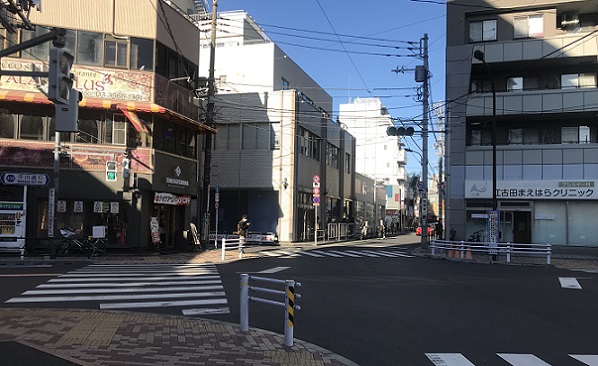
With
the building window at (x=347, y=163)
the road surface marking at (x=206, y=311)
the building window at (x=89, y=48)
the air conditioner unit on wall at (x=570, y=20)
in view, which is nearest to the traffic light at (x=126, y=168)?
the building window at (x=89, y=48)

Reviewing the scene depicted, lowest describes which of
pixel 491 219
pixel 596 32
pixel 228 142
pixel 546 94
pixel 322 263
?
pixel 322 263

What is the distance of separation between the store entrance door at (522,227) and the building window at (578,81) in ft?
27.3

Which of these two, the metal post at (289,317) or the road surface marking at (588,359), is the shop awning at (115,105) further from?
the road surface marking at (588,359)

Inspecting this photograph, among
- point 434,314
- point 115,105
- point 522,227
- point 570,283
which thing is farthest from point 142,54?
point 522,227

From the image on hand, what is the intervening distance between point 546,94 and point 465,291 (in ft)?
67.1

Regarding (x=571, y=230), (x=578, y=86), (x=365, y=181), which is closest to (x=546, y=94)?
(x=578, y=86)

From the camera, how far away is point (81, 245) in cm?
2070

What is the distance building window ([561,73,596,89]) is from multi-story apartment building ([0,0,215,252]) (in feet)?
77.1

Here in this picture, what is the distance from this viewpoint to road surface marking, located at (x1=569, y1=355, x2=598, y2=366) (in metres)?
6.86

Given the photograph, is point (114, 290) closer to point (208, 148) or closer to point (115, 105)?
point (115, 105)

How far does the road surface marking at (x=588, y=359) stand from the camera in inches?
270

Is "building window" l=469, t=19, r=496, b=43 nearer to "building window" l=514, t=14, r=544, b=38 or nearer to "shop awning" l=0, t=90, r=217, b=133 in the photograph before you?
"building window" l=514, t=14, r=544, b=38

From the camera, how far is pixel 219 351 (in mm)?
6711

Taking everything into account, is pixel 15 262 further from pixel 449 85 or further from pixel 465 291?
pixel 449 85
